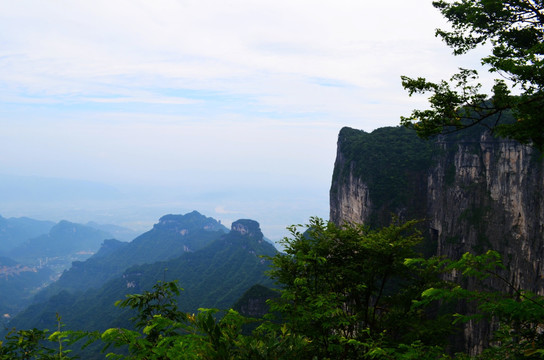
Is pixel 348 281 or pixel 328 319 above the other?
pixel 348 281

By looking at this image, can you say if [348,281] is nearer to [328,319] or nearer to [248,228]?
[328,319]

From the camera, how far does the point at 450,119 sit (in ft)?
29.8

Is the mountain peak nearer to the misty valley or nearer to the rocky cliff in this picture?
the misty valley

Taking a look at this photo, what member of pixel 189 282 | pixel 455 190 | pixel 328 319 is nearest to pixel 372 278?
pixel 328 319

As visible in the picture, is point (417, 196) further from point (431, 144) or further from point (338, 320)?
point (338, 320)

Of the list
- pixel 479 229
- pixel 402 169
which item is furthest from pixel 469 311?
pixel 402 169

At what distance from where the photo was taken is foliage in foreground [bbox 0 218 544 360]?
526cm

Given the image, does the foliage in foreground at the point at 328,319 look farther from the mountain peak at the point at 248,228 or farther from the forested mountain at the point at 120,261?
the forested mountain at the point at 120,261

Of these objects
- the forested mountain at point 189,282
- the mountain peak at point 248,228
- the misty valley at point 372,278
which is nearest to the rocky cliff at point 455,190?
the misty valley at point 372,278

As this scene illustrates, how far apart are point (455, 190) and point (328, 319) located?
4858 centimetres

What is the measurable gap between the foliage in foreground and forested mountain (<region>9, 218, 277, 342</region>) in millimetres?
85634

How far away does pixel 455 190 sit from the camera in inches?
1999

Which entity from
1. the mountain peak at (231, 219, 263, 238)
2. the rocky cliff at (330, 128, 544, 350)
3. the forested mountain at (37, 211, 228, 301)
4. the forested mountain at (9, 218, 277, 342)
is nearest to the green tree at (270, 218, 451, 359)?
the rocky cliff at (330, 128, 544, 350)

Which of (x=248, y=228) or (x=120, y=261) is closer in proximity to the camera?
(x=248, y=228)
